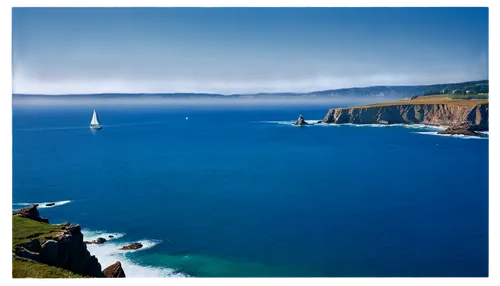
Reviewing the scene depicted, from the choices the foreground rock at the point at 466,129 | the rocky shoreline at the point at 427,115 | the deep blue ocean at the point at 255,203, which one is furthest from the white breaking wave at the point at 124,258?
the foreground rock at the point at 466,129

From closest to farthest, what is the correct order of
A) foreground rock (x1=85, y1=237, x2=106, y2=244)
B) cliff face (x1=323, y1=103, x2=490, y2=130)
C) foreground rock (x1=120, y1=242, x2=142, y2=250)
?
foreground rock (x1=120, y1=242, x2=142, y2=250) → foreground rock (x1=85, y1=237, x2=106, y2=244) → cliff face (x1=323, y1=103, x2=490, y2=130)

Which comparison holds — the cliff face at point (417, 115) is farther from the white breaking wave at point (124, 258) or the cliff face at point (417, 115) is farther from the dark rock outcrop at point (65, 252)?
the dark rock outcrop at point (65, 252)

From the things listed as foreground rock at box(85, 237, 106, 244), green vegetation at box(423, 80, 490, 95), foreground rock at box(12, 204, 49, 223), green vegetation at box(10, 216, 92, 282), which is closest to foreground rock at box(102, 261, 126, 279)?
green vegetation at box(10, 216, 92, 282)

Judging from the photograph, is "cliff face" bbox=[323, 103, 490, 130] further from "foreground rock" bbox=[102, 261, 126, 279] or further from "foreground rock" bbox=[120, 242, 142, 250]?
"foreground rock" bbox=[102, 261, 126, 279]

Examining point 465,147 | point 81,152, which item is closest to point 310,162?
point 465,147

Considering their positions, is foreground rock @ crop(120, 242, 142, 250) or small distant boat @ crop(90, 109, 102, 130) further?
small distant boat @ crop(90, 109, 102, 130)

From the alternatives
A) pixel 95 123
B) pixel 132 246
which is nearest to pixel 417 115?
pixel 95 123
